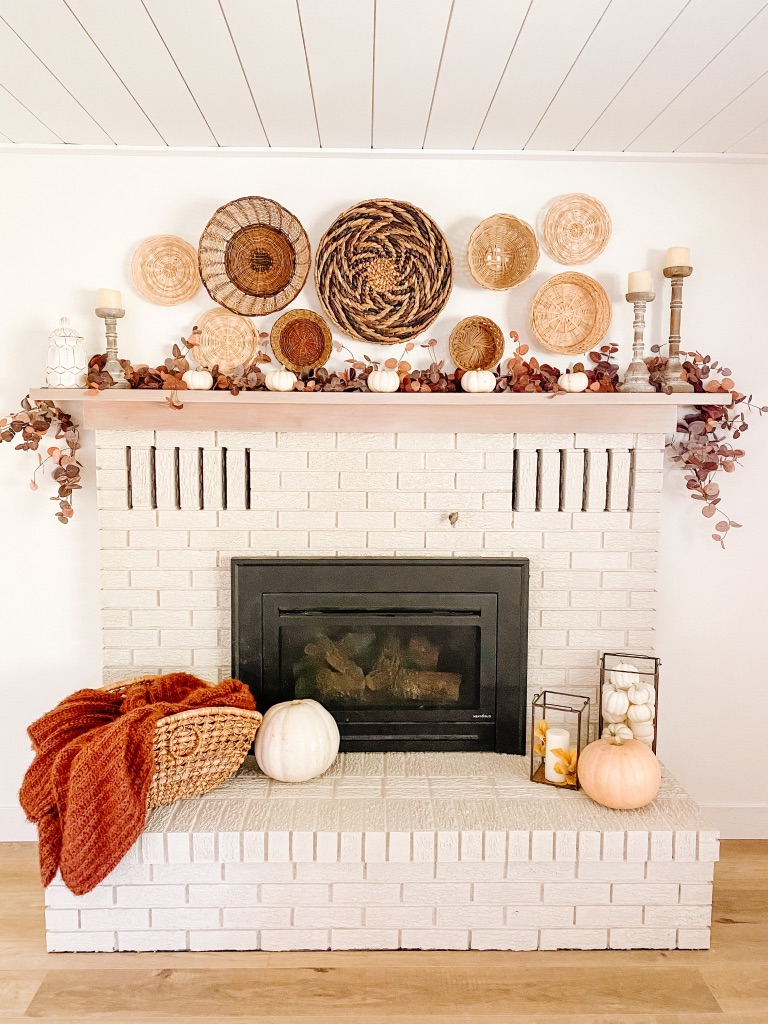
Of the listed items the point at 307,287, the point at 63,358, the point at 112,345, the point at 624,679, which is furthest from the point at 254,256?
the point at 624,679

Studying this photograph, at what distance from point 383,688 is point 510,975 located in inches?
34.9

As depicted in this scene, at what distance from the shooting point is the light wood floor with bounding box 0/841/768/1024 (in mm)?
1758

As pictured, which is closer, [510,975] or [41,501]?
[510,975]

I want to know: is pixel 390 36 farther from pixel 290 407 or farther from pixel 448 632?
pixel 448 632

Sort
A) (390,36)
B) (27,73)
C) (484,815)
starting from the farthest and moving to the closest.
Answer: (484,815)
(27,73)
(390,36)

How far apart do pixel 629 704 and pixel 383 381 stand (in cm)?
125

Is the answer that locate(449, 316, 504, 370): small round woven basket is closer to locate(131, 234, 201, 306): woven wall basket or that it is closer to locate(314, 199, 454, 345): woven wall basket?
locate(314, 199, 454, 345): woven wall basket

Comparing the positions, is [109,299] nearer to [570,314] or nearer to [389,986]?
[570,314]

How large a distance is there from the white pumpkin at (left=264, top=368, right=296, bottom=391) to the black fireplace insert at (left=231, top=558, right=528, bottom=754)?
55 cm

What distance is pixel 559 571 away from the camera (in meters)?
2.43

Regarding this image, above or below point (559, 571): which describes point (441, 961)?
below

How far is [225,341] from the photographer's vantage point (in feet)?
7.86

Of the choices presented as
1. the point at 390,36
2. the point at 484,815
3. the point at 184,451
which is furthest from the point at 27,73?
the point at 484,815

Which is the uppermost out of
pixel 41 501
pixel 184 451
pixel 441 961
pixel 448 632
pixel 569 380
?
pixel 569 380
